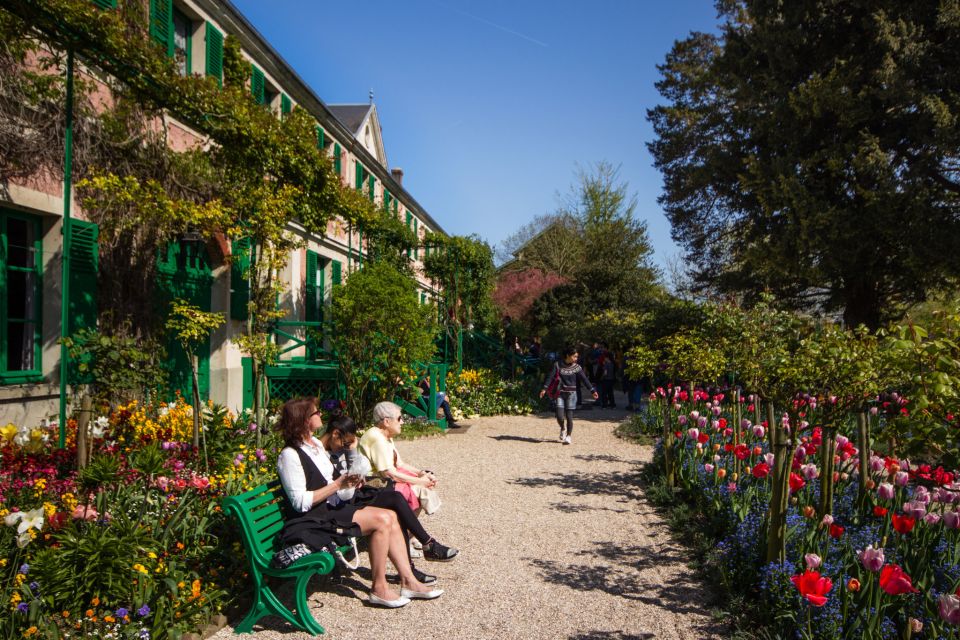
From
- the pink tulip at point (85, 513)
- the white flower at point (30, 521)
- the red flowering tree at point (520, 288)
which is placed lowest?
the pink tulip at point (85, 513)

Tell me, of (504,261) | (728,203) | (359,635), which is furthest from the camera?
(504,261)

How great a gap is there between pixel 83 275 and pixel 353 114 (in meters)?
17.7

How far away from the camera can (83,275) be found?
7543mm

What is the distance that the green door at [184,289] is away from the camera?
8.96m

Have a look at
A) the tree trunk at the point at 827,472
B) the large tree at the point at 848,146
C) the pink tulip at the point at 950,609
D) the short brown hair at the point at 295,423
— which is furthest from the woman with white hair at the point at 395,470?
the large tree at the point at 848,146

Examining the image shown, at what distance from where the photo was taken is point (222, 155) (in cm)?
826

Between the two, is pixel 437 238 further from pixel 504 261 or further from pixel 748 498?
pixel 504 261

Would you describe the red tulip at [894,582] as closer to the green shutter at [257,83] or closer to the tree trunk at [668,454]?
the tree trunk at [668,454]

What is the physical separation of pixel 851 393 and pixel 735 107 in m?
12.5

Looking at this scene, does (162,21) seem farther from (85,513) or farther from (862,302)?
(862,302)

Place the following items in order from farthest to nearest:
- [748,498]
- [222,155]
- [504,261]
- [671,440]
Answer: [504,261], [222,155], [671,440], [748,498]

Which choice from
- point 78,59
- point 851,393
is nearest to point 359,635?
point 851,393

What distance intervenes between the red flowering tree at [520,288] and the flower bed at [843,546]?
26081mm

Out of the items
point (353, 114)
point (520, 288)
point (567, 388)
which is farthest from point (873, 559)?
point (520, 288)
